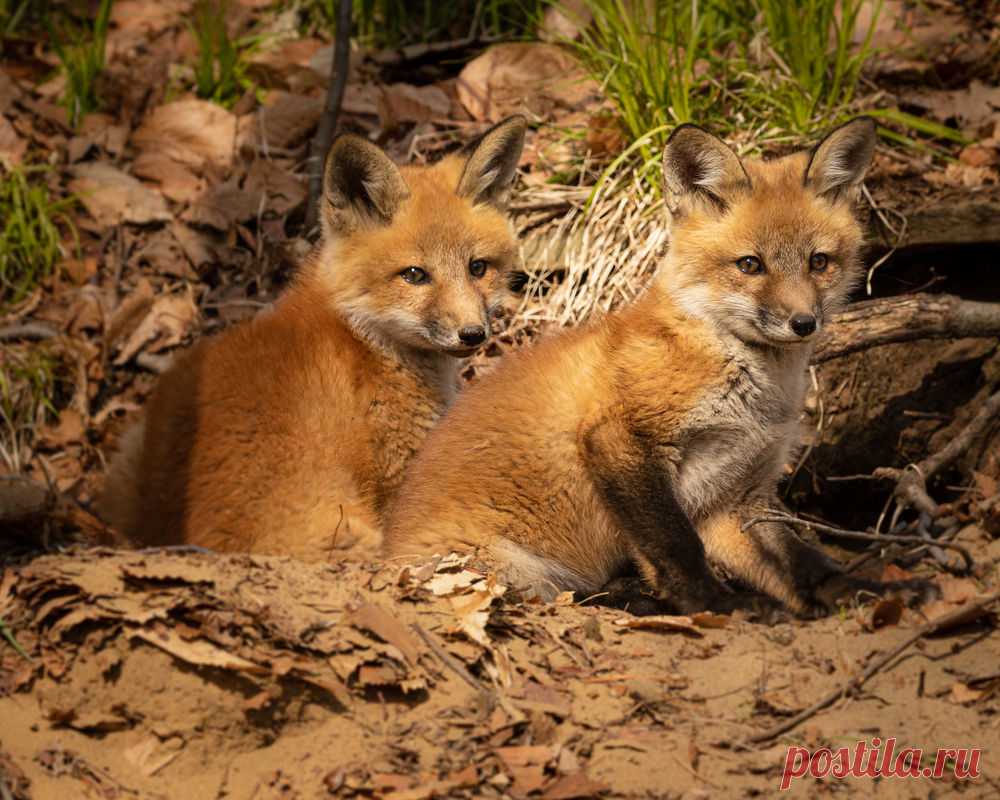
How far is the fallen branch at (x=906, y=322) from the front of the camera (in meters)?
4.79

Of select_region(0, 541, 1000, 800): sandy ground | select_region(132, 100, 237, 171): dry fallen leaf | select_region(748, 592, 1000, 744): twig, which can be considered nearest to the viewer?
select_region(0, 541, 1000, 800): sandy ground

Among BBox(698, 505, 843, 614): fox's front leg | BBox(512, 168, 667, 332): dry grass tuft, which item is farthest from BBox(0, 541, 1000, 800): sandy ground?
BBox(512, 168, 667, 332): dry grass tuft

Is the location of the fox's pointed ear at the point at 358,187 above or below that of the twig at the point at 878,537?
above

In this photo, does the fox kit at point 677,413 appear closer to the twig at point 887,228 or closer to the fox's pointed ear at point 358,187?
the fox's pointed ear at point 358,187

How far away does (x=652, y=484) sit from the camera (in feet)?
13.0

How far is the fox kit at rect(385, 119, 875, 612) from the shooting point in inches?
157

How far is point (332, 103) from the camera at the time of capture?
6.32 meters

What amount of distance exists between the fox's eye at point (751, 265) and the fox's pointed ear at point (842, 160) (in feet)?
1.41

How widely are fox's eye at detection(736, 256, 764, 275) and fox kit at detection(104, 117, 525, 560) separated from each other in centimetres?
112

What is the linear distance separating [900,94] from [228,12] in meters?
4.74

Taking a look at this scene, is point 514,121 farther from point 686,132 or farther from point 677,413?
point 677,413

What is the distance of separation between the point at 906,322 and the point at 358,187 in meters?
2.49

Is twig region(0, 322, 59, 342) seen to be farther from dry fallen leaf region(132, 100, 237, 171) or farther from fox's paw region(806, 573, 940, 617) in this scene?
fox's paw region(806, 573, 940, 617)

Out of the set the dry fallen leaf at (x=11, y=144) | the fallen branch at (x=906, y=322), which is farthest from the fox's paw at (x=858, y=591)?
the dry fallen leaf at (x=11, y=144)
